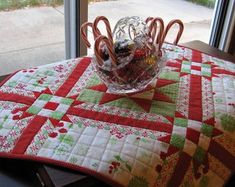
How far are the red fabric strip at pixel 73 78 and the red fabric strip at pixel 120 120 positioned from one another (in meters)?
0.10

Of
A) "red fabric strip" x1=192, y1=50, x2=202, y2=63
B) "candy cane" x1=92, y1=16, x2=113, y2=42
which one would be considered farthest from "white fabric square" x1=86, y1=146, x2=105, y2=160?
"red fabric strip" x1=192, y1=50, x2=202, y2=63

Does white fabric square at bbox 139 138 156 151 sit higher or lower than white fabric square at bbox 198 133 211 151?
higher

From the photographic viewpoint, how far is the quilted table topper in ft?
2.33

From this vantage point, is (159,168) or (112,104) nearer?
(159,168)

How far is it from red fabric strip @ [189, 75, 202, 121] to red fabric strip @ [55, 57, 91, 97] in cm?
36

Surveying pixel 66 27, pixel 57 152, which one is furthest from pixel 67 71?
pixel 66 27

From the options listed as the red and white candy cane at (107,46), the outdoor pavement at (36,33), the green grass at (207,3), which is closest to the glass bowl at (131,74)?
the red and white candy cane at (107,46)

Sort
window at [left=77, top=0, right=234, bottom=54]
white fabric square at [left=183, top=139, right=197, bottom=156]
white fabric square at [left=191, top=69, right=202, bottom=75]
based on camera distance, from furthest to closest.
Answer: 1. window at [left=77, top=0, right=234, bottom=54]
2. white fabric square at [left=191, top=69, right=202, bottom=75]
3. white fabric square at [left=183, top=139, right=197, bottom=156]

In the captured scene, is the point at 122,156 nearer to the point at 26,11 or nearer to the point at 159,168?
the point at 159,168

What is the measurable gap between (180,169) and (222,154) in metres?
0.14

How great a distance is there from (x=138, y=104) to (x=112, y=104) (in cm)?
7

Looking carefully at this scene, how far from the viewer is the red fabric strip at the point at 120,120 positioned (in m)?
0.80

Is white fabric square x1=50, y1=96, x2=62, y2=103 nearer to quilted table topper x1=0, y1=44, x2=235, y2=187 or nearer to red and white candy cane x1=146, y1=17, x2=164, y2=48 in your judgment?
quilted table topper x1=0, y1=44, x2=235, y2=187

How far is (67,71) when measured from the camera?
103 cm
